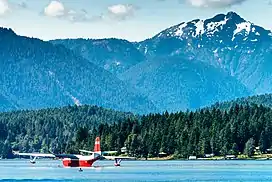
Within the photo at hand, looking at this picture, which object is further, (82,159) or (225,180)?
(82,159)

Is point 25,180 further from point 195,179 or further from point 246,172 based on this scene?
point 246,172

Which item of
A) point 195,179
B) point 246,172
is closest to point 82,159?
point 246,172

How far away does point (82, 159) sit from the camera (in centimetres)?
19925

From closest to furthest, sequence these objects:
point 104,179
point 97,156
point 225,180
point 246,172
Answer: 1. point 225,180
2. point 104,179
3. point 246,172
4. point 97,156

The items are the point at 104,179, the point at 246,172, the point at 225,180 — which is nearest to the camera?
the point at 225,180

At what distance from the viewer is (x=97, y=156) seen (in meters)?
192

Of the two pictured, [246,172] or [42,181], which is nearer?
[42,181]

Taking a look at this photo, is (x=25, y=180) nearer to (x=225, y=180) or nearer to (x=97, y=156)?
(x=225, y=180)

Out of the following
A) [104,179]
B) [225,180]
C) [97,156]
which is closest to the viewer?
[225,180]

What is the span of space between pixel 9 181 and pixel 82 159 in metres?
61.7

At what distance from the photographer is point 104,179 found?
14062cm

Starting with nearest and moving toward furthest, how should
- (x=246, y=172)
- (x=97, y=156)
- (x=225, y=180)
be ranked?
(x=225, y=180) < (x=246, y=172) < (x=97, y=156)

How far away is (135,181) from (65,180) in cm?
1233

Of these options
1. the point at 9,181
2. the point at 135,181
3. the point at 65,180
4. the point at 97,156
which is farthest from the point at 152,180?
the point at 97,156
